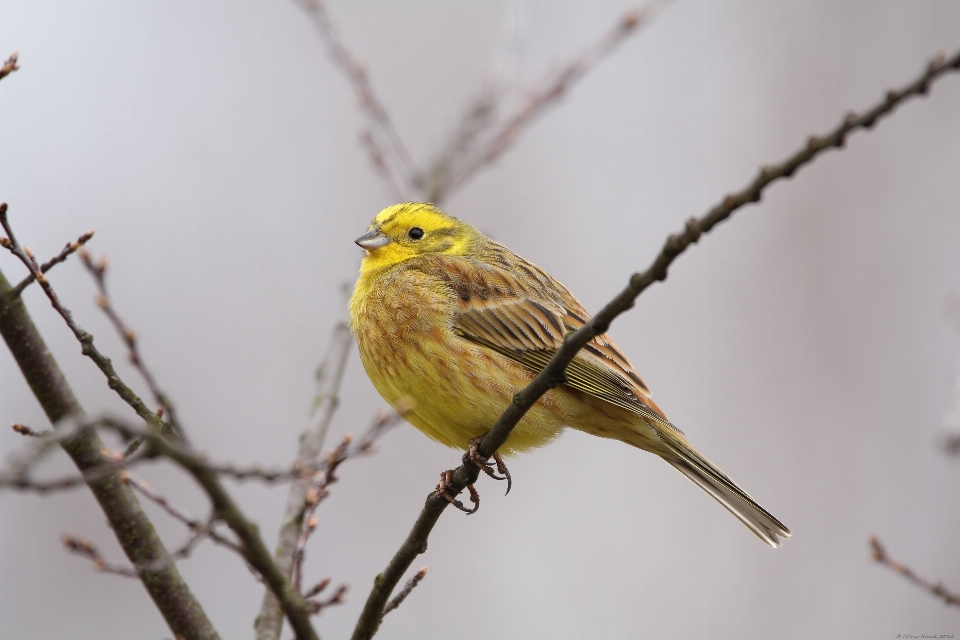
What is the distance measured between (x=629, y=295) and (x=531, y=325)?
2.50m

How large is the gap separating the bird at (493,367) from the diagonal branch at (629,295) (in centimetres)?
75

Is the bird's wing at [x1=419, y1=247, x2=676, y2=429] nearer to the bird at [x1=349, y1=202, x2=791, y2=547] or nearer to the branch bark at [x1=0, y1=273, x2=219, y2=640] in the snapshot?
the bird at [x1=349, y1=202, x2=791, y2=547]

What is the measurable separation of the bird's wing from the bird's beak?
0.34m

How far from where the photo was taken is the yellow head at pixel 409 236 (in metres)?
5.70

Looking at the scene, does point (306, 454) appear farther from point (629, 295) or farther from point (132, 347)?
point (629, 295)

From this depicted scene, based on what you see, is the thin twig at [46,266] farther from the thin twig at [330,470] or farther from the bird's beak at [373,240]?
the bird's beak at [373,240]

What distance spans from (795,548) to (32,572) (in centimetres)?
732

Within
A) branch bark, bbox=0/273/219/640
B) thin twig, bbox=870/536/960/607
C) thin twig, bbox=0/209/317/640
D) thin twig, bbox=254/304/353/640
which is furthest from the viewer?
thin twig, bbox=254/304/353/640

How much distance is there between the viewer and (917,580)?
362 centimetres

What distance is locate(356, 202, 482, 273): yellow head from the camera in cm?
570

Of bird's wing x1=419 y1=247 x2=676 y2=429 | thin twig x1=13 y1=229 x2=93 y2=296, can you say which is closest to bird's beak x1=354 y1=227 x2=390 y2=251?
bird's wing x1=419 y1=247 x2=676 y2=429

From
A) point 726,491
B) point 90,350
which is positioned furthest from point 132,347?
point 726,491

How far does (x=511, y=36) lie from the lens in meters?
6.72

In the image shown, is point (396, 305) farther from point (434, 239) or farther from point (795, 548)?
point (795, 548)
